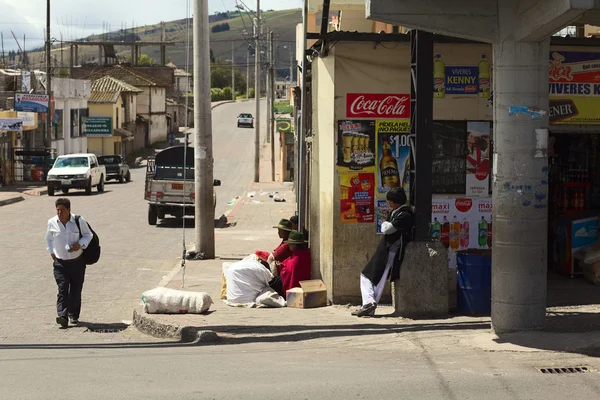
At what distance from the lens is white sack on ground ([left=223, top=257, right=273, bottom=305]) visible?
13.3m

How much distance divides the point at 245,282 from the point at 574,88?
16.7 feet

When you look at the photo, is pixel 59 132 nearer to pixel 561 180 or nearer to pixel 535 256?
pixel 561 180

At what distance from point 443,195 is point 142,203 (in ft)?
92.0

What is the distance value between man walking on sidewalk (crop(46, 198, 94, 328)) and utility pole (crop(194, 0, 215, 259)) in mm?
6943

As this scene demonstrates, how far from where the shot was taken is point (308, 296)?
12.9 metres

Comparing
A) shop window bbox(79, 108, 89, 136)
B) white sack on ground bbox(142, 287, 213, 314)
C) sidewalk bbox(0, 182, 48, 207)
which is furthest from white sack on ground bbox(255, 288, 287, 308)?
shop window bbox(79, 108, 89, 136)

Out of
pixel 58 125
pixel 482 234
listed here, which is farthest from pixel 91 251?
pixel 58 125

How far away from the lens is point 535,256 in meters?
10.3

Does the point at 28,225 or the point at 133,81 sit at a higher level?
the point at 133,81

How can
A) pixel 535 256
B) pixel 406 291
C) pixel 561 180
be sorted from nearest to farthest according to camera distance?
pixel 535 256, pixel 406 291, pixel 561 180

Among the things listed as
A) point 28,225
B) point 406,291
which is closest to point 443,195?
point 406,291

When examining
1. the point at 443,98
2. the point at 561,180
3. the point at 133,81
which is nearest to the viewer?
the point at 443,98

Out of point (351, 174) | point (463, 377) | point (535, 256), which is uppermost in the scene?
point (351, 174)

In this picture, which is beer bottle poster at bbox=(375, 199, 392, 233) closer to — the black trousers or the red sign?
the red sign
